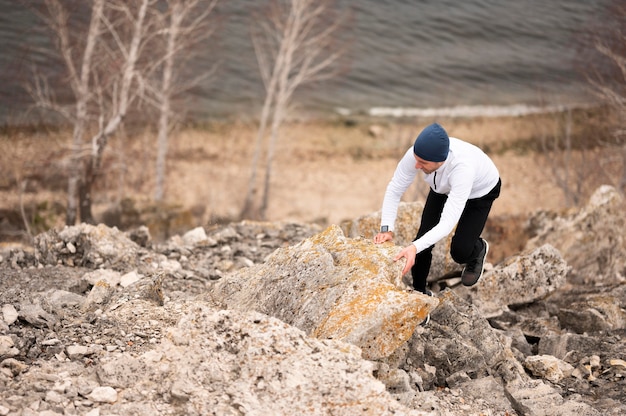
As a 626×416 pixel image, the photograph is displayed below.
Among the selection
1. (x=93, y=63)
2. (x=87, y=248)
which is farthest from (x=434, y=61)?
(x=87, y=248)

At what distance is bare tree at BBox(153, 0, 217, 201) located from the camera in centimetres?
1708

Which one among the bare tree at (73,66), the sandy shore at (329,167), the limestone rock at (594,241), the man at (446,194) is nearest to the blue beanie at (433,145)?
the man at (446,194)

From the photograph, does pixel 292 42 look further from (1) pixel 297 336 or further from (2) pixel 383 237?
(1) pixel 297 336

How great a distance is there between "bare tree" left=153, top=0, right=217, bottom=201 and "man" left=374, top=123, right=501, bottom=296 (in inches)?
451

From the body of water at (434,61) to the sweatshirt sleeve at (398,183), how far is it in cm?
1978

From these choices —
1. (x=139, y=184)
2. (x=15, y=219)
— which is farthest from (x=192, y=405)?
(x=139, y=184)

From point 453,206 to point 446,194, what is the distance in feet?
2.25

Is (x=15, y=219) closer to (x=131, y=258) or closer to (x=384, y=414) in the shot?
(x=131, y=258)

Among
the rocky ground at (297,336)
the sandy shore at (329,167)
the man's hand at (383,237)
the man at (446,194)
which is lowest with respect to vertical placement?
the sandy shore at (329,167)

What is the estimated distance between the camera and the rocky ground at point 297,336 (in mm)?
4715

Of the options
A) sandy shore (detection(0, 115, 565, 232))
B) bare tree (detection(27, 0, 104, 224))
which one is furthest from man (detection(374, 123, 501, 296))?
sandy shore (detection(0, 115, 565, 232))

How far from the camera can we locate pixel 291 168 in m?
27.2

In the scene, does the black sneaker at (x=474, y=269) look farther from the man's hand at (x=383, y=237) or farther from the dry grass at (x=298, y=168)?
the dry grass at (x=298, y=168)

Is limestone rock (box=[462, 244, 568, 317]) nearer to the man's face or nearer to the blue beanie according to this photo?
the man's face
